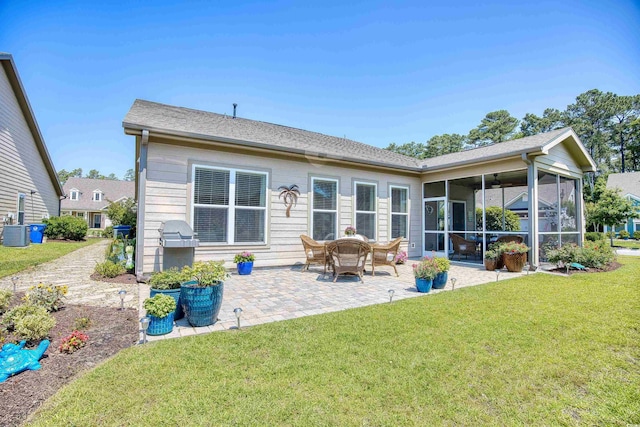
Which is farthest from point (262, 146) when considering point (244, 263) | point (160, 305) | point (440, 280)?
point (440, 280)

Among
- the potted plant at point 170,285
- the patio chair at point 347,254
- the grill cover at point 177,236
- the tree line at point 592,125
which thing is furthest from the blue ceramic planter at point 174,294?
the tree line at point 592,125

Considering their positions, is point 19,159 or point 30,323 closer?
point 30,323

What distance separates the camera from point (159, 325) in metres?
3.30

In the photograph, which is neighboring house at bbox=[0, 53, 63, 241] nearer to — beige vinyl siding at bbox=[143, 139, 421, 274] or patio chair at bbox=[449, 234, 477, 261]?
beige vinyl siding at bbox=[143, 139, 421, 274]

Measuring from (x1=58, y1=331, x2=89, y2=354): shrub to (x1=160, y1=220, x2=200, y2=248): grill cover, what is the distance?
2.68 m

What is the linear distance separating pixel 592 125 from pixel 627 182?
36.3 ft

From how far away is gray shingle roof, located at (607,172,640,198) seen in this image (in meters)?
26.8

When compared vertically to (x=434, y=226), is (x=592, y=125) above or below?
above

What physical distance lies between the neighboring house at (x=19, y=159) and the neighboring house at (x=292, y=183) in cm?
805

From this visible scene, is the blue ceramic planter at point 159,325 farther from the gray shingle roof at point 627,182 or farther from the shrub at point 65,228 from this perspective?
the gray shingle roof at point 627,182

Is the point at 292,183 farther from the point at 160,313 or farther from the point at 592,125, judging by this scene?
the point at 592,125

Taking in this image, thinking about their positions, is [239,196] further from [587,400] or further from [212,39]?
[587,400]

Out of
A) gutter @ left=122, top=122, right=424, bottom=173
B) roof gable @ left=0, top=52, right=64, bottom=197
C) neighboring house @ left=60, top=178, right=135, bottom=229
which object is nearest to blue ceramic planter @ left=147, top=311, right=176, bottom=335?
gutter @ left=122, top=122, right=424, bottom=173

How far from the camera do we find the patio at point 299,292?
3947 millimetres
